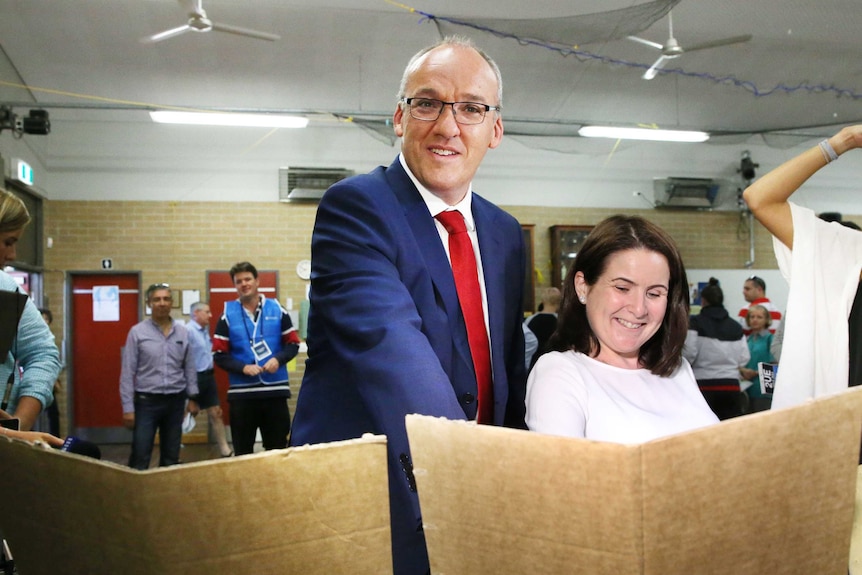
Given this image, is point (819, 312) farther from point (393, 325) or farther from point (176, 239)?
point (176, 239)

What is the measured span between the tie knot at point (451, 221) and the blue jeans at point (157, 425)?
164 inches

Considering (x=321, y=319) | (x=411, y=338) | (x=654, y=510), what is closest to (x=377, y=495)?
(x=654, y=510)

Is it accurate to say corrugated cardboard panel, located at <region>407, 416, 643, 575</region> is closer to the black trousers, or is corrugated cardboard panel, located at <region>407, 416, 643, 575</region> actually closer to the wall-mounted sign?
the black trousers

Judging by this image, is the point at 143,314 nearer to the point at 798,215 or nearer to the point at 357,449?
the point at 798,215

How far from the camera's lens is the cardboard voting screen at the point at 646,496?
0.48 meters

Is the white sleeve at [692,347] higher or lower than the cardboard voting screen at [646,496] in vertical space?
lower

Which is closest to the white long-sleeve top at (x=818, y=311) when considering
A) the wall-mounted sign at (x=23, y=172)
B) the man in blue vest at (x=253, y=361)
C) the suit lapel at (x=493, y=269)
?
the suit lapel at (x=493, y=269)

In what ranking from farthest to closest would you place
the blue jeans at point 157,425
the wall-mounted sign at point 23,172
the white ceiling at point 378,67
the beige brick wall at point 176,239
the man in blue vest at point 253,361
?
the beige brick wall at point 176,239, the wall-mounted sign at point 23,172, the white ceiling at point 378,67, the blue jeans at point 157,425, the man in blue vest at point 253,361

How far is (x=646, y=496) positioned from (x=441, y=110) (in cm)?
89

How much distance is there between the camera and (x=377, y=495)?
52 cm

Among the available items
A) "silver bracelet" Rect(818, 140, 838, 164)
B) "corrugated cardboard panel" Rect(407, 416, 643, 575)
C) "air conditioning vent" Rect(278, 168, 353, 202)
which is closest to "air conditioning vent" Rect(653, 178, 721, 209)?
"air conditioning vent" Rect(278, 168, 353, 202)

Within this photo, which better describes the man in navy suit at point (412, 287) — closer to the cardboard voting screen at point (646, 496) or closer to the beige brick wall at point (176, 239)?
the cardboard voting screen at point (646, 496)

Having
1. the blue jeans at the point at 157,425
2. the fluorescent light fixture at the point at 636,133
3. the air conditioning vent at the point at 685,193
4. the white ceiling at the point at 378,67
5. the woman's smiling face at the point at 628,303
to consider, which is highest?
the white ceiling at the point at 378,67

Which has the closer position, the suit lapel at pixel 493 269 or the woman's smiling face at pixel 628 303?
the suit lapel at pixel 493 269
